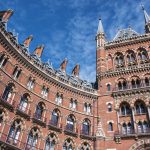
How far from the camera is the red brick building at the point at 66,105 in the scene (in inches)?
1169

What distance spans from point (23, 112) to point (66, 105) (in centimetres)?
803

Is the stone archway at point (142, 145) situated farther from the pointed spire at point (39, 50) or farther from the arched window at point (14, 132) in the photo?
the pointed spire at point (39, 50)

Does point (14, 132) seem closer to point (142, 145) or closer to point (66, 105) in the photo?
point (66, 105)

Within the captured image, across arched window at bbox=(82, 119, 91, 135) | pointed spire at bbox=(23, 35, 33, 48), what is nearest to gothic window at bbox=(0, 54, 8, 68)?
pointed spire at bbox=(23, 35, 33, 48)

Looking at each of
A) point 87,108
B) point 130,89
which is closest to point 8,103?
point 87,108

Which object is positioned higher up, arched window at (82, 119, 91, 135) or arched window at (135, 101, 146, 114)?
arched window at (135, 101, 146, 114)

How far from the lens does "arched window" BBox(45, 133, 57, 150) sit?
101ft

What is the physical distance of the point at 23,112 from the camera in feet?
97.9

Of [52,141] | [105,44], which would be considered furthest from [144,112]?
[105,44]

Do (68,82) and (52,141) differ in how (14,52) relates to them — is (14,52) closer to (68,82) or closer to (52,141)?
(68,82)

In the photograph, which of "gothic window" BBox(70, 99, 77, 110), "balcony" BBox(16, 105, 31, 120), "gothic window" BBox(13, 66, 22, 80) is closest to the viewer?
"balcony" BBox(16, 105, 31, 120)

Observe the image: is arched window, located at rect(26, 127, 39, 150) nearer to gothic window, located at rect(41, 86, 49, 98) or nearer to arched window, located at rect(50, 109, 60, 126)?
arched window, located at rect(50, 109, 60, 126)

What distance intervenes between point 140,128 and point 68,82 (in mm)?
13187

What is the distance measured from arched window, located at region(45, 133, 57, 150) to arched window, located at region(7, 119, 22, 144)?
4366 mm
